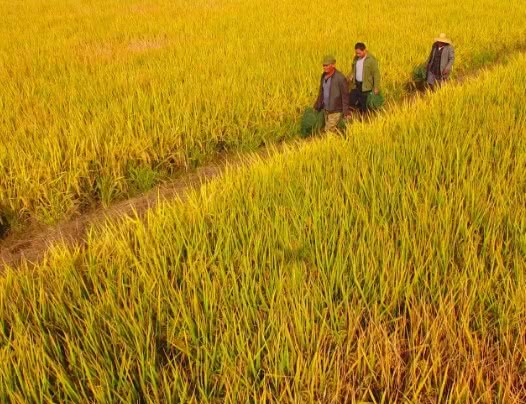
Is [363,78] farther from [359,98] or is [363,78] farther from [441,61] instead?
[441,61]

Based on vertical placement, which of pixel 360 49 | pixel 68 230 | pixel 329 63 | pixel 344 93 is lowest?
pixel 68 230

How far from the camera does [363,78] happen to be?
16.8 feet

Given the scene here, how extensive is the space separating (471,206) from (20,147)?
11.6 ft

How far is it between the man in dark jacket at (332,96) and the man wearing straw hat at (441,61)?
1.88 meters

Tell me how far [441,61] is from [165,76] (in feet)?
12.0

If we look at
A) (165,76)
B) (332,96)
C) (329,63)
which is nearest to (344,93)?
(332,96)

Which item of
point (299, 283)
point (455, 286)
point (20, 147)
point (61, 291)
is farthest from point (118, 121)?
point (455, 286)

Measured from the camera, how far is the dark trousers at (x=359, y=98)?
17.3ft

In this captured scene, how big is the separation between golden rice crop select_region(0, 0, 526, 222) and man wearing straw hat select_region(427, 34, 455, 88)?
593mm

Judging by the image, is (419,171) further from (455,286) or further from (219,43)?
(219,43)

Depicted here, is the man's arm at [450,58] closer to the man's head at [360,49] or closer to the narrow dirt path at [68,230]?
the man's head at [360,49]

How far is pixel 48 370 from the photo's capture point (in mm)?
1354

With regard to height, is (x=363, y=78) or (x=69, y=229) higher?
(x=363, y=78)

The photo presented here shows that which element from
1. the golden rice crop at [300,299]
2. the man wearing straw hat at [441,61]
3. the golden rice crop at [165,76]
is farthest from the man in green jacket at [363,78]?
the golden rice crop at [300,299]
